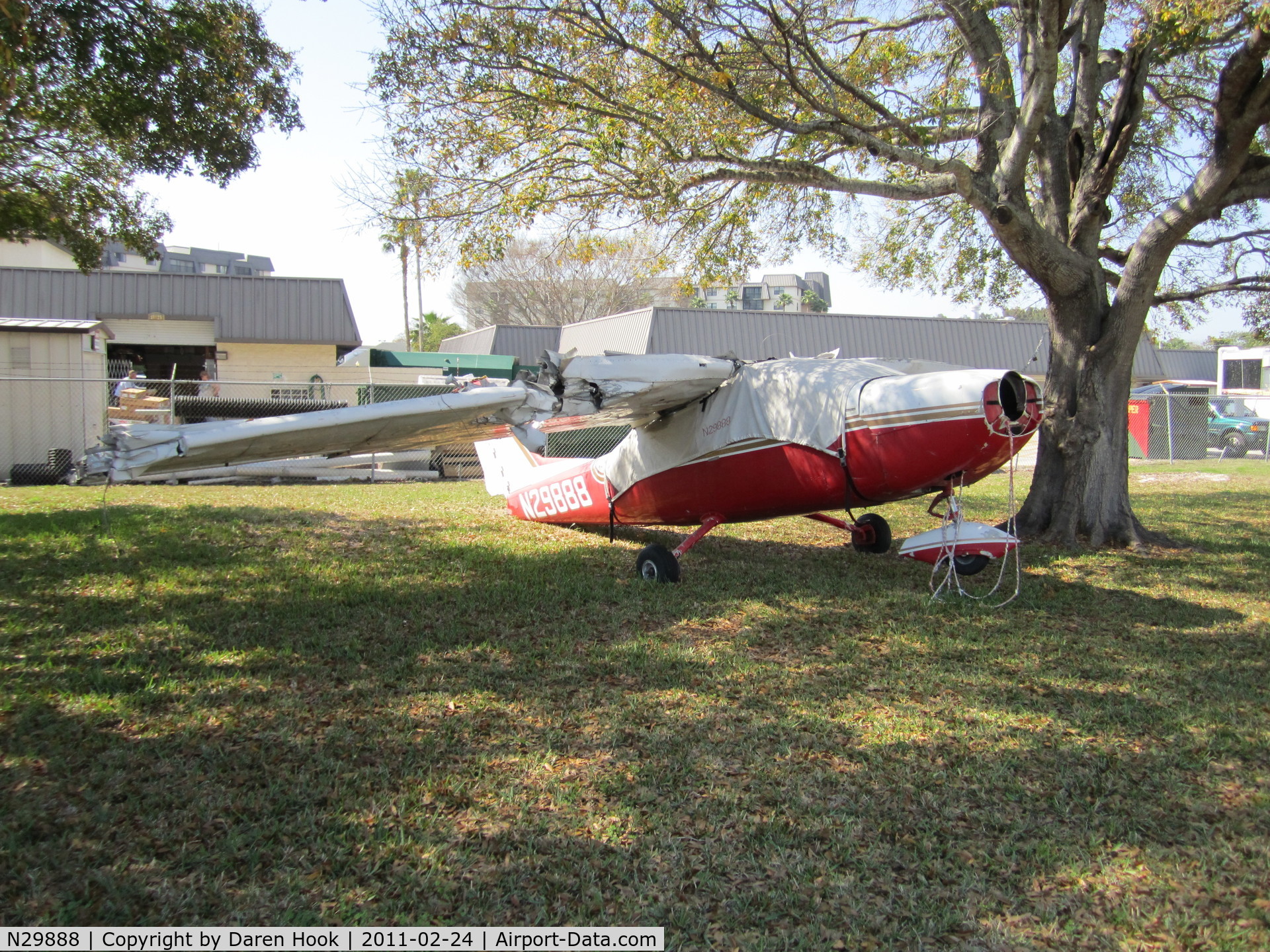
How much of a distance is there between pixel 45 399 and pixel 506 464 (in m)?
10.1

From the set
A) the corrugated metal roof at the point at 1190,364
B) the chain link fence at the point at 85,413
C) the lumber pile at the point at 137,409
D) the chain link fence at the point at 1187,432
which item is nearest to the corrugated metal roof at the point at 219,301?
the chain link fence at the point at 85,413

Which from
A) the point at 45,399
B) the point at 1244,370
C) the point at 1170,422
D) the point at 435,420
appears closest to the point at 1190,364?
the point at 1244,370

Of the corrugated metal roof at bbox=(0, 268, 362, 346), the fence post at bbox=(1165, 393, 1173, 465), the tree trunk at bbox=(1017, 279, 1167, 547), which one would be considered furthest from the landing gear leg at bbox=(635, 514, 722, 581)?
the fence post at bbox=(1165, 393, 1173, 465)

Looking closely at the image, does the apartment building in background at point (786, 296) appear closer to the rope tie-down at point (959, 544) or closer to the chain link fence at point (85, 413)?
the chain link fence at point (85, 413)

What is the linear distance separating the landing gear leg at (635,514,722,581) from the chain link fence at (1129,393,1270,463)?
19.8 metres

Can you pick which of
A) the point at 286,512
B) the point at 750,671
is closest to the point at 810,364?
the point at 750,671

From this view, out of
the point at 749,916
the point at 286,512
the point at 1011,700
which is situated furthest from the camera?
the point at 286,512

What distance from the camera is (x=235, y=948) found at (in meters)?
2.61

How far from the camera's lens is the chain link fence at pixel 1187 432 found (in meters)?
23.5

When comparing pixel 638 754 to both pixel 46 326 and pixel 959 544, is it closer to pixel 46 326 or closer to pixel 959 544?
pixel 959 544

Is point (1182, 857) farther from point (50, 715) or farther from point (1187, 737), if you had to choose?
point (50, 715)

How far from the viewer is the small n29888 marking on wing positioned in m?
9.75

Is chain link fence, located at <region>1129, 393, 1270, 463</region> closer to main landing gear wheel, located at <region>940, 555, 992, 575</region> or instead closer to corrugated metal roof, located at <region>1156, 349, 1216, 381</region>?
main landing gear wheel, located at <region>940, 555, 992, 575</region>

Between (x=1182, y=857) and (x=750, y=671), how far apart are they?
2533 mm
